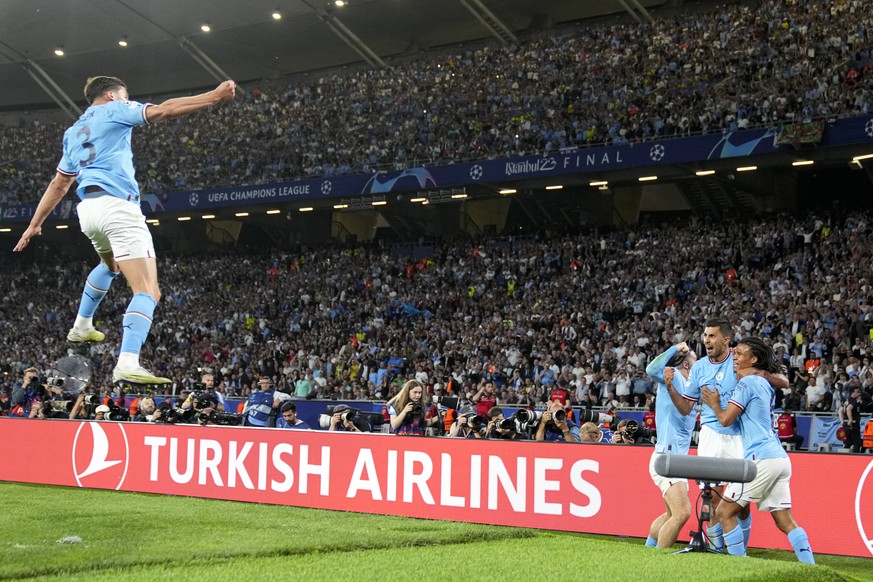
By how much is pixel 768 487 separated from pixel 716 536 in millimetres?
897

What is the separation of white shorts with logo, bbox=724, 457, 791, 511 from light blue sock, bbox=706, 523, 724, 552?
610mm

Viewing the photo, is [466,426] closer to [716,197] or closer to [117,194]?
[117,194]

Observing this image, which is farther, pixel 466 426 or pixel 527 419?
pixel 466 426

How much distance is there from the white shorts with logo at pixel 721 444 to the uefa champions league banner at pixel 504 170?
1728cm

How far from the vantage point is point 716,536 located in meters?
7.89

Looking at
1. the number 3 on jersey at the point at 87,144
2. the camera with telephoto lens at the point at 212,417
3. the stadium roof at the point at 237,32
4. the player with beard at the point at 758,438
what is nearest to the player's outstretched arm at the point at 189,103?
the number 3 on jersey at the point at 87,144

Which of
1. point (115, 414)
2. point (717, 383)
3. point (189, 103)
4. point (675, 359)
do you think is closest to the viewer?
point (189, 103)

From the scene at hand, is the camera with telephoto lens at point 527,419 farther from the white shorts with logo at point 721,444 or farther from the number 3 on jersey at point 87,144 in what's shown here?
the number 3 on jersey at point 87,144

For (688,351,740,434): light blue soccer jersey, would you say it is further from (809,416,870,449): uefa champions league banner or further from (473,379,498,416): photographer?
(473,379,498,416): photographer

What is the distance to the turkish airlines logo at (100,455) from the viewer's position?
44.7 ft

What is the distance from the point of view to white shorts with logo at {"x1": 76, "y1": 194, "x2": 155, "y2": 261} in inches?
245

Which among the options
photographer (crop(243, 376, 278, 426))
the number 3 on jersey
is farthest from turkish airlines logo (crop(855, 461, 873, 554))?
photographer (crop(243, 376, 278, 426))

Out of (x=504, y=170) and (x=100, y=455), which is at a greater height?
(x=504, y=170)

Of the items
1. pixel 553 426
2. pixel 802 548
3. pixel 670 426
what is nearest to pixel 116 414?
pixel 553 426
